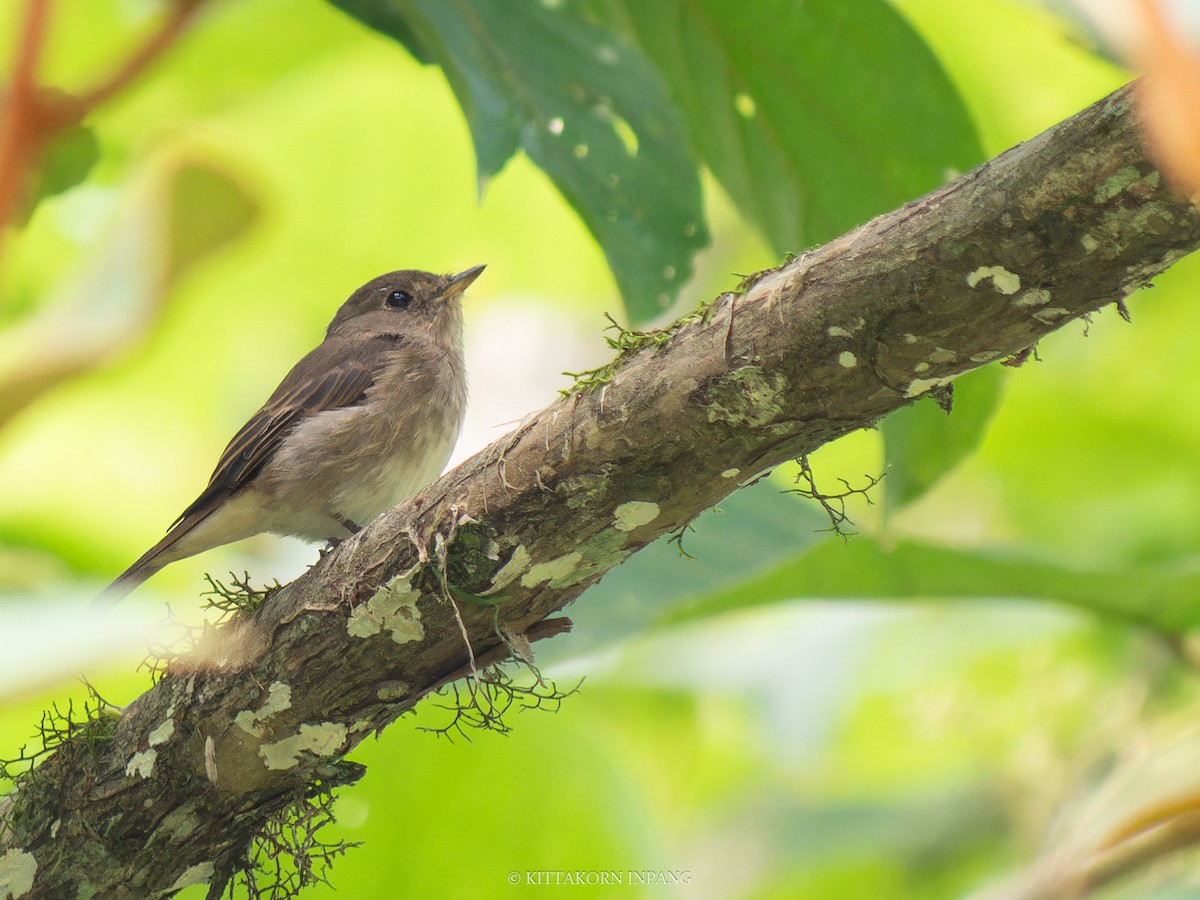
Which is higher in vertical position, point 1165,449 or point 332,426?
point 332,426

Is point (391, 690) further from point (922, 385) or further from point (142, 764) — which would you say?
point (922, 385)

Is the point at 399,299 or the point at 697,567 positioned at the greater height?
the point at 399,299

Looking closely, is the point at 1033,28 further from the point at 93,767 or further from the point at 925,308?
the point at 93,767

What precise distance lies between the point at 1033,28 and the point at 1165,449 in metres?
1.73

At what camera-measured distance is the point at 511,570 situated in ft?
7.67

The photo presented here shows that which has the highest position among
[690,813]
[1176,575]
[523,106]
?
[523,106]

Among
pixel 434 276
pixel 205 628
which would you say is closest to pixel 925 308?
pixel 205 628

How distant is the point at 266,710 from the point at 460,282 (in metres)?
2.72

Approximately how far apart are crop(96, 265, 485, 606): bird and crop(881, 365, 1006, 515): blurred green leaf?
63.5 inches

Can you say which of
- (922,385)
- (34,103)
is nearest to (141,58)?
(34,103)

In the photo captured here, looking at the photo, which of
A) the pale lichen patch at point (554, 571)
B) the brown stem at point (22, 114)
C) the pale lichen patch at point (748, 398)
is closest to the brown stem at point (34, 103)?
the brown stem at point (22, 114)

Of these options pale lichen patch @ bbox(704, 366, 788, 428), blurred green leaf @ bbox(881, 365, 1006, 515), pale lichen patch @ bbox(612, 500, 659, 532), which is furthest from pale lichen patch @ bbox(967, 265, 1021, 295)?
blurred green leaf @ bbox(881, 365, 1006, 515)

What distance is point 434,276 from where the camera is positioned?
5199 mm

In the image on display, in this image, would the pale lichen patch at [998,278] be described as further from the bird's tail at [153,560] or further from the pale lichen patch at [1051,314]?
the bird's tail at [153,560]
